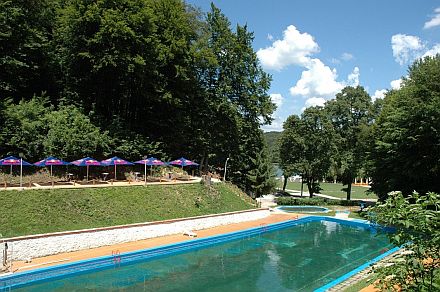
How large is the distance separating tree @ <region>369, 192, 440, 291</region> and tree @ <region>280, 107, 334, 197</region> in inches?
1406

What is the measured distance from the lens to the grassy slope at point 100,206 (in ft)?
53.7

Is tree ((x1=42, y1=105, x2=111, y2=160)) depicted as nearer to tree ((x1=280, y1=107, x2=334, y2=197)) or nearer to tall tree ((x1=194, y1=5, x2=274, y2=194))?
tall tree ((x1=194, y1=5, x2=274, y2=194))

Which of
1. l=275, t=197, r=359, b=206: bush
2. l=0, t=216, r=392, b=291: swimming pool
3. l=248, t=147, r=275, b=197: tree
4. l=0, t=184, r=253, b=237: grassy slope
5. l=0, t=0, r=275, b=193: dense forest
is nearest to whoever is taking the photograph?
l=0, t=216, r=392, b=291: swimming pool

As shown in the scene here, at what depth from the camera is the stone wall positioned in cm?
1477

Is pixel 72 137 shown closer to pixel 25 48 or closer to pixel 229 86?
pixel 25 48

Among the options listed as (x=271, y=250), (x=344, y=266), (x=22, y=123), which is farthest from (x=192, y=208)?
(x=22, y=123)

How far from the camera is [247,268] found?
1614 cm

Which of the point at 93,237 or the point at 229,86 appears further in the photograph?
the point at 229,86

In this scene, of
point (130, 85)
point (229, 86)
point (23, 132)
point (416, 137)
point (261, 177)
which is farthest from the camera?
point (261, 177)

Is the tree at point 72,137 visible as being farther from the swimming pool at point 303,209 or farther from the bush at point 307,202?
the bush at point 307,202

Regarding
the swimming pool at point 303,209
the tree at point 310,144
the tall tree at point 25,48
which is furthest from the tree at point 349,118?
the tall tree at point 25,48

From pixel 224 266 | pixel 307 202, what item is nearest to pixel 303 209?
pixel 307 202

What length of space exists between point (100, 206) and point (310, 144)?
2652 centimetres

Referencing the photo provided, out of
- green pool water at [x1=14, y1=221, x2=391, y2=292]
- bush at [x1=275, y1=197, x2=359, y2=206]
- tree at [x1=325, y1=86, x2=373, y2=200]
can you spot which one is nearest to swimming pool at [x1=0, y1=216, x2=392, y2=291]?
green pool water at [x1=14, y1=221, x2=391, y2=292]
